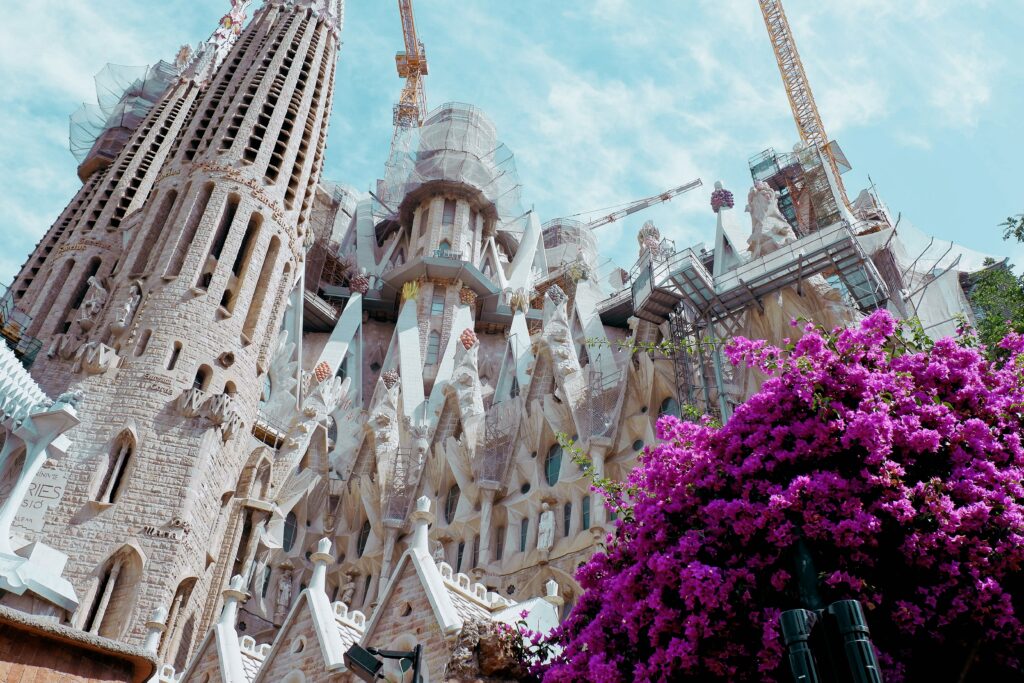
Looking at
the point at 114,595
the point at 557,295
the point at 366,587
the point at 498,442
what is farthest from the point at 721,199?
the point at 114,595

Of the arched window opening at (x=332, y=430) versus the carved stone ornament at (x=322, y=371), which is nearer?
the arched window opening at (x=332, y=430)

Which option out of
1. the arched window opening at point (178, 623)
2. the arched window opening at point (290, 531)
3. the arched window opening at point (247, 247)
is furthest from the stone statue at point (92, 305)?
the arched window opening at point (290, 531)

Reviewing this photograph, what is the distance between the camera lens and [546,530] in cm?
2050

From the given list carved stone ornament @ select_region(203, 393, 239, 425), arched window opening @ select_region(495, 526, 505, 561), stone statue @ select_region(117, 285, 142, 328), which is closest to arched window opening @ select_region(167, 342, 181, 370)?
carved stone ornament @ select_region(203, 393, 239, 425)

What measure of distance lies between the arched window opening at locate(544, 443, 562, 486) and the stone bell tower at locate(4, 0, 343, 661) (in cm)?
709

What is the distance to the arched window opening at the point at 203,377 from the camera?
63.1ft

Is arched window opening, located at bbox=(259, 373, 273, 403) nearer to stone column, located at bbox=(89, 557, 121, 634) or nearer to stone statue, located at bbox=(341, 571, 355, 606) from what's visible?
stone statue, located at bbox=(341, 571, 355, 606)

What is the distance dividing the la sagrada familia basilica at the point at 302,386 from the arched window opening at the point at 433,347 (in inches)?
3.4

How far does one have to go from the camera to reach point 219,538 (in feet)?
61.9

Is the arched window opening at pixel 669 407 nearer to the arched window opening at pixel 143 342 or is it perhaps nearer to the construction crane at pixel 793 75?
the arched window opening at pixel 143 342

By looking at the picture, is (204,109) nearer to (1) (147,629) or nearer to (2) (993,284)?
(1) (147,629)

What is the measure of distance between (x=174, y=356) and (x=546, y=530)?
8846 millimetres

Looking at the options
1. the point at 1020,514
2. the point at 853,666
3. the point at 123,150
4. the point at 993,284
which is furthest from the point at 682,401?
the point at 123,150

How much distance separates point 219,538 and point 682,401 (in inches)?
395
